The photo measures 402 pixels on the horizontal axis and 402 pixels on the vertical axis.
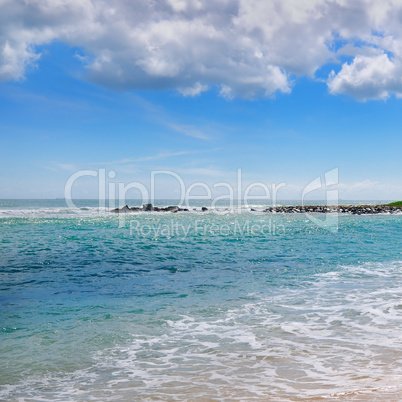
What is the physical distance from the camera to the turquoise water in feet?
19.4

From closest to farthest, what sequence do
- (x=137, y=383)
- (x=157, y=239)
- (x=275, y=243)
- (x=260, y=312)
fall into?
(x=137, y=383) → (x=260, y=312) → (x=275, y=243) → (x=157, y=239)

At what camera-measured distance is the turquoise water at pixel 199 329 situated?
19.4ft

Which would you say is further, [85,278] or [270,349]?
[85,278]

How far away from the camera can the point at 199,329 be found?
8.79 m

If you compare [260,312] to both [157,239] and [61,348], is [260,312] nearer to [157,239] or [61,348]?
[61,348]

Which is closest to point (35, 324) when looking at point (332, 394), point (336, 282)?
point (332, 394)

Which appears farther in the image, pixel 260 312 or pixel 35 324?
pixel 260 312

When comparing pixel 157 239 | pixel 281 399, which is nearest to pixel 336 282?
pixel 281 399

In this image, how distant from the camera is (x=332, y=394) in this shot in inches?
209

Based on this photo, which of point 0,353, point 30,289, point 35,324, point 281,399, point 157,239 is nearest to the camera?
point 281,399

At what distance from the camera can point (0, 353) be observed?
7.36 m

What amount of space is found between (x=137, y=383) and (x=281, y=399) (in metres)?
2.35

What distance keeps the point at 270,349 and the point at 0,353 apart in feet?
17.8

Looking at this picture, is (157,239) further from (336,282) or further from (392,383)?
(392,383)
